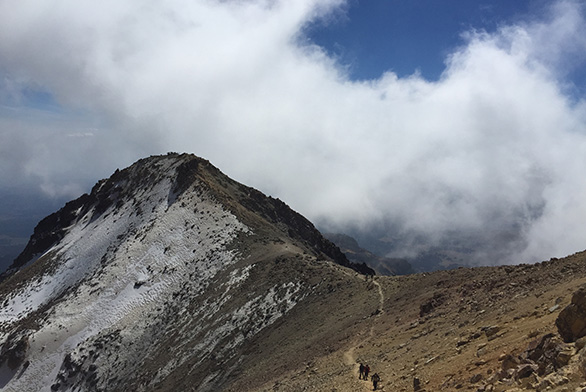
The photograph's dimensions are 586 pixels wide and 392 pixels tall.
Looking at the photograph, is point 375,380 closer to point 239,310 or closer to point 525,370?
point 525,370

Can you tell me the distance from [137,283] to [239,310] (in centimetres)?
2904

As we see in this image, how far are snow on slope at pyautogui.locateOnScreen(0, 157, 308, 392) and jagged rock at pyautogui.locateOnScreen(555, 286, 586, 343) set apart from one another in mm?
43644

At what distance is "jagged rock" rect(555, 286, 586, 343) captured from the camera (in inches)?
596

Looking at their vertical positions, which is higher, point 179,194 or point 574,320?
point 179,194

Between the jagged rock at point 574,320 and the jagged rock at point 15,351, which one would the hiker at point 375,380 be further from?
the jagged rock at point 15,351

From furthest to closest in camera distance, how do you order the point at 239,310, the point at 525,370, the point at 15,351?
the point at 15,351 → the point at 239,310 → the point at 525,370

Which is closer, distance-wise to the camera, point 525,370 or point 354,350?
point 525,370

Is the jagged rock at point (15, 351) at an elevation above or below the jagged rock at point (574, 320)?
above

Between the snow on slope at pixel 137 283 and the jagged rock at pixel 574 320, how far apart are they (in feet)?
143

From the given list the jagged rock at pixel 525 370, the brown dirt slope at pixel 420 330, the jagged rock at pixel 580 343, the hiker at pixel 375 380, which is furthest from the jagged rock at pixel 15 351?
the jagged rock at pixel 580 343

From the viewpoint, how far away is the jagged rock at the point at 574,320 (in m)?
15.1

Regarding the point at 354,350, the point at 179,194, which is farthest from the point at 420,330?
the point at 179,194

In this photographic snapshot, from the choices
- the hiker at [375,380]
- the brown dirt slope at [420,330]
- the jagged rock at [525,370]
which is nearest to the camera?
the jagged rock at [525,370]

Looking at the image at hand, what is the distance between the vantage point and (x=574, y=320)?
15.4 m
